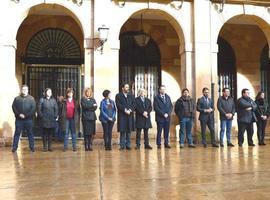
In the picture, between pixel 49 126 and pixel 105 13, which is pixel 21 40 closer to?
pixel 105 13

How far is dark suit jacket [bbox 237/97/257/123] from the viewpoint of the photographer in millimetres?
11625

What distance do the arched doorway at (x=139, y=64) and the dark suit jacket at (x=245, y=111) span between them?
4.46 m

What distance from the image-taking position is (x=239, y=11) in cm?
1348

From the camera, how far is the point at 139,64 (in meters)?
15.6

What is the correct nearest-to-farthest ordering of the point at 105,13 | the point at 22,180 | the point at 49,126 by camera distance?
the point at 22,180, the point at 49,126, the point at 105,13

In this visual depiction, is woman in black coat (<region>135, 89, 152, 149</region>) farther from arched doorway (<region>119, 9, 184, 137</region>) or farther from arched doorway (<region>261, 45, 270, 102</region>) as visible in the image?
arched doorway (<region>261, 45, 270, 102</region>)

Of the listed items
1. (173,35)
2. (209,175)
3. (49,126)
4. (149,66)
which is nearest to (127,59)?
(149,66)

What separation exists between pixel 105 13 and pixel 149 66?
373 cm

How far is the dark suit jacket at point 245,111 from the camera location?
458 inches

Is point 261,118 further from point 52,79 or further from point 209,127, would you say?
point 52,79

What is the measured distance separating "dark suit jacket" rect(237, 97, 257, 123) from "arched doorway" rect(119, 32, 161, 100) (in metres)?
4.46

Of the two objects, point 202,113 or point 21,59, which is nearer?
point 202,113

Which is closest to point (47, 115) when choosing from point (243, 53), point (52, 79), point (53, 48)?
point (52, 79)

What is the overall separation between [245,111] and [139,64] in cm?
527
